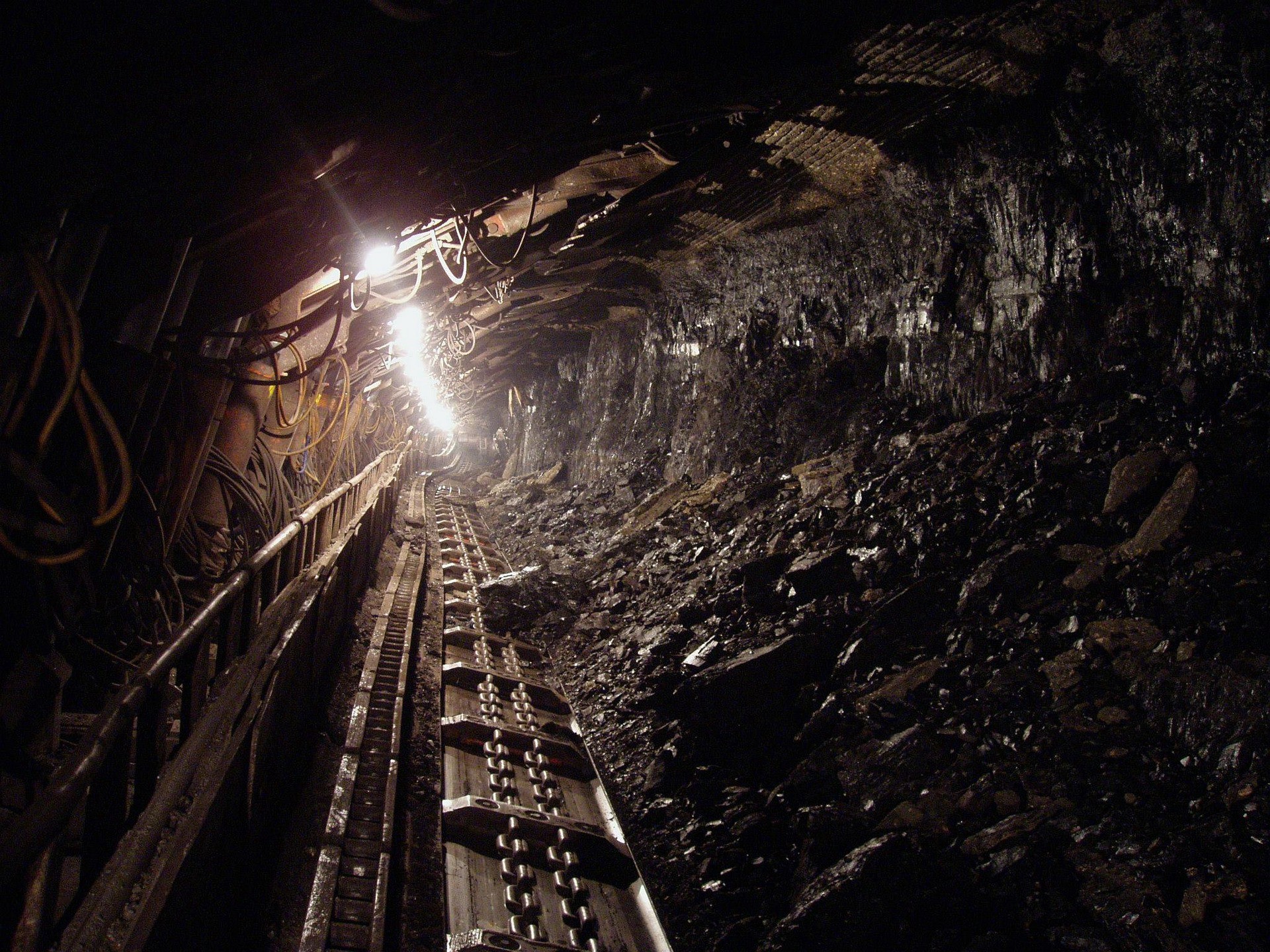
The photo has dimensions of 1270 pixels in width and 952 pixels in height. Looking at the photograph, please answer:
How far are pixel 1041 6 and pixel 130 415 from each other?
Answer: 5.52 metres

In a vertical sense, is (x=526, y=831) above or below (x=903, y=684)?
above

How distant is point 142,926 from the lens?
1.63 m

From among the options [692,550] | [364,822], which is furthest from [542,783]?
[692,550]

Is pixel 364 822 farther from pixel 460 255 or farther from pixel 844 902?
pixel 460 255

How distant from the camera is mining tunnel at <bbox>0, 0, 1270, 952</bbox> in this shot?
8.26 feet

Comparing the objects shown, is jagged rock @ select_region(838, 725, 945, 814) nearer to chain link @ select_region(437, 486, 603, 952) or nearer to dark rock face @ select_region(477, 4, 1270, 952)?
dark rock face @ select_region(477, 4, 1270, 952)

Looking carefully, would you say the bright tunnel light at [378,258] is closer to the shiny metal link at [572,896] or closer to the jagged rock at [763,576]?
the shiny metal link at [572,896]

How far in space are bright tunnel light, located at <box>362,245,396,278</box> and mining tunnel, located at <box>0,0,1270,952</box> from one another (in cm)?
16

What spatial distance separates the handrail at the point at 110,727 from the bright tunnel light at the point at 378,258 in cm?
176

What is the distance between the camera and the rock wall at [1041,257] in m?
4.12

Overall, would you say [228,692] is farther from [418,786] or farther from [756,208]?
[756,208]

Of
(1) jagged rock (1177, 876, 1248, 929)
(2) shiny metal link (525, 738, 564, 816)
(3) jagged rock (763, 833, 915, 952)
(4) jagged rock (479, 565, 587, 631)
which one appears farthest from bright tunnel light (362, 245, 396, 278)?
(1) jagged rock (1177, 876, 1248, 929)

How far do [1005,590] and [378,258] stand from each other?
15.0 ft

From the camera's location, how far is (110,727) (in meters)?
1.84
